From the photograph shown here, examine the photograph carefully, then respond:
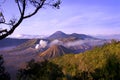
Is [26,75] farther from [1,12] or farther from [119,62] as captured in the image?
[1,12]

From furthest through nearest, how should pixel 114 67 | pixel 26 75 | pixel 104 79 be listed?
pixel 26 75 → pixel 114 67 → pixel 104 79

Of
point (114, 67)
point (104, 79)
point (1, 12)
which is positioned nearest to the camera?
point (1, 12)

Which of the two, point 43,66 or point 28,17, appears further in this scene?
point 43,66

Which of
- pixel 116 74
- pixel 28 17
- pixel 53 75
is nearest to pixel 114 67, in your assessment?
pixel 116 74

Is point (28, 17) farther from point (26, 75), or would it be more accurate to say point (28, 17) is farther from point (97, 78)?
point (26, 75)

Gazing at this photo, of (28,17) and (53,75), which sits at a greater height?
(28,17)

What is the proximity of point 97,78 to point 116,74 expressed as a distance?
2.02 m

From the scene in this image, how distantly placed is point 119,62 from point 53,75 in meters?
7.46

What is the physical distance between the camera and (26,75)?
46.1 metres

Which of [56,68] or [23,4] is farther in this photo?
[56,68]

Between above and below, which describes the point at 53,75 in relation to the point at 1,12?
below

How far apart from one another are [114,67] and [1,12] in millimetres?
18706

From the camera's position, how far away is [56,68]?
154 feet

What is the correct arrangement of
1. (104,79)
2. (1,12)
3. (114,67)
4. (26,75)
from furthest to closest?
(26,75) → (114,67) → (104,79) → (1,12)
